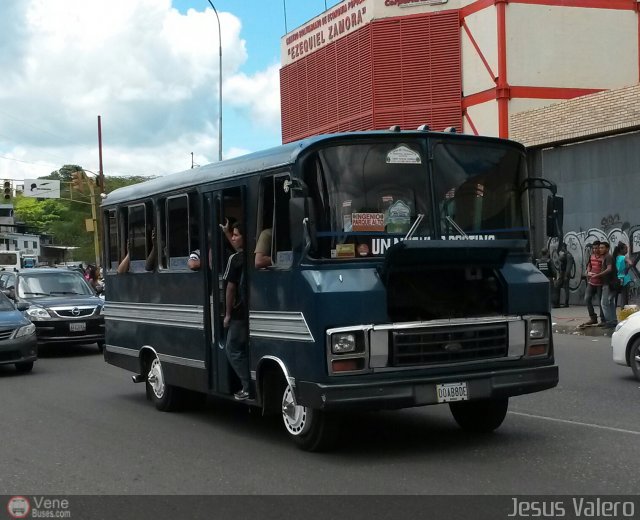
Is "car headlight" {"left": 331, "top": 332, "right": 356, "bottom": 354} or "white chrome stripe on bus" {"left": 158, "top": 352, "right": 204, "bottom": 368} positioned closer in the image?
"car headlight" {"left": 331, "top": 332, "right": 356, "bottom": 354}

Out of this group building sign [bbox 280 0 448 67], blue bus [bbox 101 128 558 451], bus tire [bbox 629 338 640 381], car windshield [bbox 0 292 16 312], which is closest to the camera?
blue bus [bbox 101 128 558 451]

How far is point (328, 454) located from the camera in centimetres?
779

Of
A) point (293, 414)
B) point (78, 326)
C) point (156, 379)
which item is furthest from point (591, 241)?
point (293, 414)

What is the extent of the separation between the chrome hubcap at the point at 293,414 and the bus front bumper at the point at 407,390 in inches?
13.6

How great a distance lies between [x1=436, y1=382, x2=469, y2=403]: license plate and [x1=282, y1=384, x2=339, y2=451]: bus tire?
0.92m

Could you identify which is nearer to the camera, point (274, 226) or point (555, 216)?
point (274, 226)

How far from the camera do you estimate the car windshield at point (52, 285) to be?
64.1ft

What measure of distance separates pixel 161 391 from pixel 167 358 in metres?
0.53

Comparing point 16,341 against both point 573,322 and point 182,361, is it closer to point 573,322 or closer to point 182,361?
point 182,361

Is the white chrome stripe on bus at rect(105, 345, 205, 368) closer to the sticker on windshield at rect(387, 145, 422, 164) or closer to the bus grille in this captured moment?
the bus grille

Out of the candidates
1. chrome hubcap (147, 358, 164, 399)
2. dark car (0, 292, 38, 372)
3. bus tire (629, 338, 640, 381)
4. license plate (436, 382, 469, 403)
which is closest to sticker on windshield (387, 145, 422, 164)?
license plate (436, 382, 469, 403)

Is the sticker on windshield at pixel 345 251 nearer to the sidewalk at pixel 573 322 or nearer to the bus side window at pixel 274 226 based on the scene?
the bus side window at pixel 274 226

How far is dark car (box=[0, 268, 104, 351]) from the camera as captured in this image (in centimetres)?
1789
